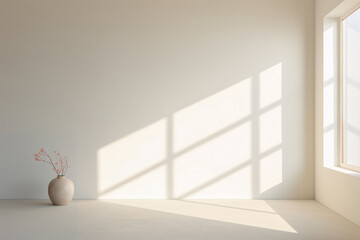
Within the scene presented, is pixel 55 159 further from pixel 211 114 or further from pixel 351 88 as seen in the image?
pixel 351 88

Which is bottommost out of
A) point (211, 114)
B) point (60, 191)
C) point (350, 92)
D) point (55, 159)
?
point (60, 191)

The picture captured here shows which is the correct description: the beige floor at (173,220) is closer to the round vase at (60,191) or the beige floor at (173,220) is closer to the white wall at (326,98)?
the round vase at (60,191)

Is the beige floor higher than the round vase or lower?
lower

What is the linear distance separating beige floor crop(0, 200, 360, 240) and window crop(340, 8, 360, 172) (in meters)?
0.72

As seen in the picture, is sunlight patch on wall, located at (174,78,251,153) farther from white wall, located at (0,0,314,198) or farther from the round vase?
the round vase

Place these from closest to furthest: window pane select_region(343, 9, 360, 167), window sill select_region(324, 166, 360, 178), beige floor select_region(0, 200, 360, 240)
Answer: beige floor select_region(0, 200, 360, 240) < window sill select_region(324, 166, 360, 178) < window pane select_region(343, 9, 360, 167)

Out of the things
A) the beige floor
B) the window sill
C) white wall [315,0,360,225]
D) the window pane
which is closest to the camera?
the beige floor

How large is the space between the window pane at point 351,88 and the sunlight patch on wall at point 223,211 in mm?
1181

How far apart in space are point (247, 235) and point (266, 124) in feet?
7.14

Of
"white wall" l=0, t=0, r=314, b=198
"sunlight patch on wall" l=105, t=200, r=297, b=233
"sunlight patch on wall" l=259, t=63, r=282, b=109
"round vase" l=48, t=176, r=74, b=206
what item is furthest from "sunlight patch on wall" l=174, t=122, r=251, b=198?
"round vase" l=48, t=176, r=74, b=206

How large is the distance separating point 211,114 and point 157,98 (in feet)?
2.47

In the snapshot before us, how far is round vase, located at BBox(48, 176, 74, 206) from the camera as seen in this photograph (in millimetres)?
5062

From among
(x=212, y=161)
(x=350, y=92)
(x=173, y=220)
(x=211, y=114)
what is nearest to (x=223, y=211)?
(x=173, y=220)

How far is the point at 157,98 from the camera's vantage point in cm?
564
